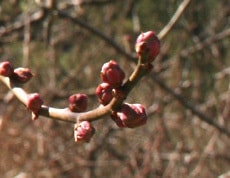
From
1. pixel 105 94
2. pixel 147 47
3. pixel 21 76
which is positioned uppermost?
pixel 147 47

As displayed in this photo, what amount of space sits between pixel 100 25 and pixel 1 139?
1.34 meters

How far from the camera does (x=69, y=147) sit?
15.0ft

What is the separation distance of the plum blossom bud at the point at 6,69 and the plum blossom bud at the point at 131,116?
364 millimetres

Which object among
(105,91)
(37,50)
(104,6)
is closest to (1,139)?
(37,50)

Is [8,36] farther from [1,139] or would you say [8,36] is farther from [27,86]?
[1,139]

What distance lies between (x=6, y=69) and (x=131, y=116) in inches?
16.2

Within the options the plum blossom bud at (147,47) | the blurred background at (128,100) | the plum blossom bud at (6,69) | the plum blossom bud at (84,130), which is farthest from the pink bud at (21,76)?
the blurred background at (128,100)

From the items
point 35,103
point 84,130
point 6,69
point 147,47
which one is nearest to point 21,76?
point 6,69

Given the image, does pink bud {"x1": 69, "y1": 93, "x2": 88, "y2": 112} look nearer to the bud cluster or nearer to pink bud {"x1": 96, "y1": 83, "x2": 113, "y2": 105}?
the bud cluster

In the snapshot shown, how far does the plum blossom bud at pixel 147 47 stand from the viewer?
0.96 m

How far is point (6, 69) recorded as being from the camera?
132 centimetres

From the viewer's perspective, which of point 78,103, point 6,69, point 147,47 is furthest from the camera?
point 6,69

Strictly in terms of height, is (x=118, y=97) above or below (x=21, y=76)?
above

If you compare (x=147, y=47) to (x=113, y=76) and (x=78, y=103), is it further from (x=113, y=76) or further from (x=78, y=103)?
(x=78, y=103)
